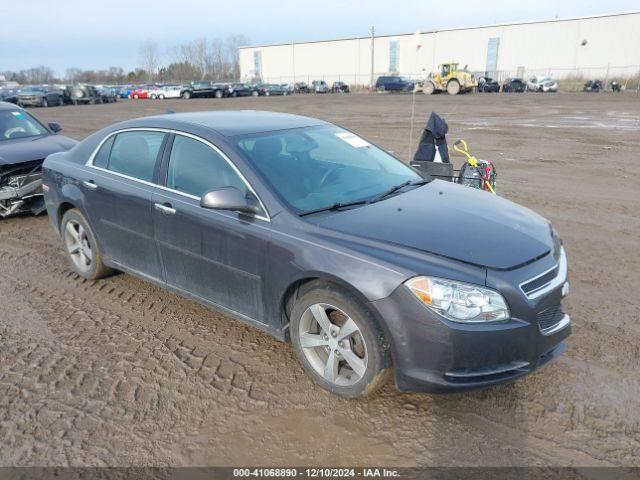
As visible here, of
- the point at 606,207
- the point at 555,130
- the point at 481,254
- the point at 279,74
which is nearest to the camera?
the point at 481,254

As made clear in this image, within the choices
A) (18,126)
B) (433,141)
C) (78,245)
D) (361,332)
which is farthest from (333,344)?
(18,126)

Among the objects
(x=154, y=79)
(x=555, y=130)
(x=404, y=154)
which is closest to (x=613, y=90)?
(x=555, y=130)

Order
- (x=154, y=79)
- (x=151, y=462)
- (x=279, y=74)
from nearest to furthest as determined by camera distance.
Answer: (x=151, y=462) → (x=279, y=74) → (x=154, y=79)

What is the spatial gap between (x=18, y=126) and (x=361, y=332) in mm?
7606

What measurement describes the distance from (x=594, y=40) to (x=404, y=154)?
62504mm

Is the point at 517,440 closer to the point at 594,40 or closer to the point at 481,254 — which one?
the point at 481,254

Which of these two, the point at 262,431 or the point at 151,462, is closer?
the point at 151,462

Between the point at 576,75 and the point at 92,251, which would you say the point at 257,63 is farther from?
the point at 92,251

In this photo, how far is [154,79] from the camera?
10825 cm

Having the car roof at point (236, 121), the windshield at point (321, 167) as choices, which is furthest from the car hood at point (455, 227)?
the car roof at point (236, 121)

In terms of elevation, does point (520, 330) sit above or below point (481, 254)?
below

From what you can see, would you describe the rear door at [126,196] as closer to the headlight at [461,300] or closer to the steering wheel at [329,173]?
the steering wheel at [329,173]

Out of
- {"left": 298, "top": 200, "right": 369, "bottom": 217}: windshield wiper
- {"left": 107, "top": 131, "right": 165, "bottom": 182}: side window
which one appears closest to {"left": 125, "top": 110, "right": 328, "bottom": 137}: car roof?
{"left": 107, "top": 131, "right": 165, "bottom": 182}: side window

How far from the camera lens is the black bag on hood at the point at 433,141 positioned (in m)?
6.14
